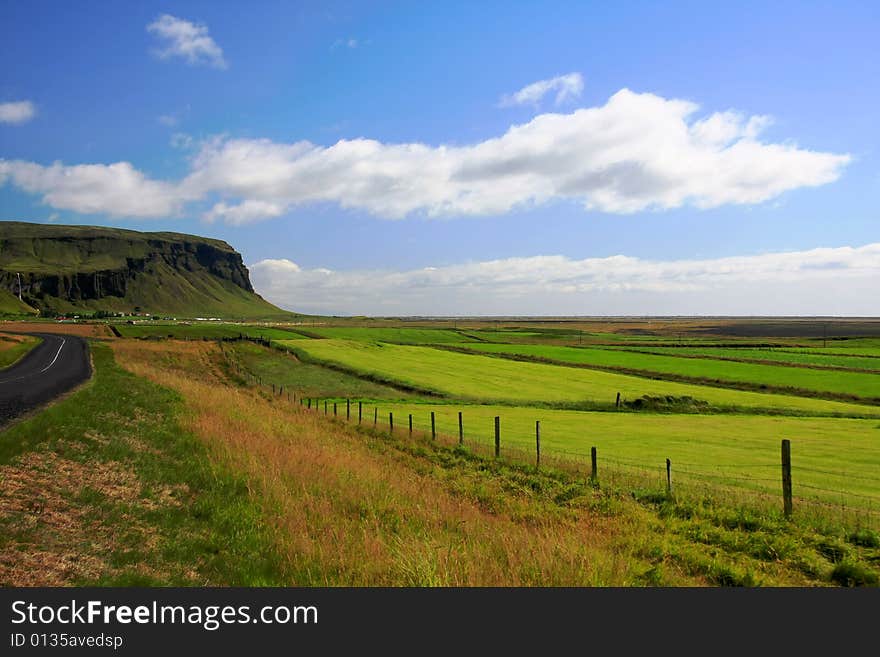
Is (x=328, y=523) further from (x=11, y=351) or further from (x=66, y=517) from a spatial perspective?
(x=11, y=351)

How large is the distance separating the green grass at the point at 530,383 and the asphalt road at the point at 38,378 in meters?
29.3

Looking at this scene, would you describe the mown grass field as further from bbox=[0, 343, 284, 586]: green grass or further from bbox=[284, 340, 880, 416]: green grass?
bbox=[0, 343, 284, 586]: green grass

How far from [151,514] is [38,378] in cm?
3134

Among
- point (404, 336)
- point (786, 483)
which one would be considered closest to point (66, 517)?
point (786, 483)

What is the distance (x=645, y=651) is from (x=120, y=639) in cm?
489

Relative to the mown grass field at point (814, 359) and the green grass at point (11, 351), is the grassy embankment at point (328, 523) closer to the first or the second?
the green grass at point (11, 351)

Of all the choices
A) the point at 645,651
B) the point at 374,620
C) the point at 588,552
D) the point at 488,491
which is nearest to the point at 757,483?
the point at 488,491

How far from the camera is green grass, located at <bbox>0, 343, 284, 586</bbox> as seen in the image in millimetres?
7742

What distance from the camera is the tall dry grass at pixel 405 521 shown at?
24.0 feet

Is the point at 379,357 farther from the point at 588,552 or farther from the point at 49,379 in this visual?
the point at 588,552

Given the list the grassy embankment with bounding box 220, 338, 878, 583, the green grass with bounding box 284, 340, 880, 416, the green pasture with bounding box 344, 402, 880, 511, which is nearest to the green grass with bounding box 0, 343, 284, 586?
the grassy embankment with bounding box 220, 338, 878, 583

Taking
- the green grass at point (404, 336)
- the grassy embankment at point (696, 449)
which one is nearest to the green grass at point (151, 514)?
the grassy embankment at point (696, 449)

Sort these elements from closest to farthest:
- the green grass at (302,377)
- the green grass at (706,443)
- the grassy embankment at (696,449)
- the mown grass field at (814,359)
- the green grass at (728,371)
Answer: the grassy embankment at (696,449), the green grass at (706,443), the green grass at (302,377), the green grass at (728,371), the mown grass field at (814,359)

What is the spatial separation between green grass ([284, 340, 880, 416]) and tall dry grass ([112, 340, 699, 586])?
3152 centimetres
